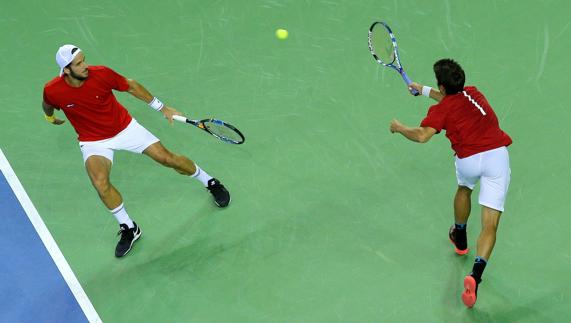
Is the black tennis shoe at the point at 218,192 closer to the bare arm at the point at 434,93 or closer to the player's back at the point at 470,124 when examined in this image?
the bare arm at the point at 434,93

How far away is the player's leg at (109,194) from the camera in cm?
724

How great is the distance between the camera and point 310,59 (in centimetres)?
923

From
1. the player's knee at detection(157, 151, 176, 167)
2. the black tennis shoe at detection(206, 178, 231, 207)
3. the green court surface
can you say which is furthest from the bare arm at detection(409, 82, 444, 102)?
the player's knee at detection(157, 151, 176, 167)

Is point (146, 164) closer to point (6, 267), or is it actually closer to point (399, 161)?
point (6, 267)

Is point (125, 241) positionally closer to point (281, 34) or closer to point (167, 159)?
point (167, 159)

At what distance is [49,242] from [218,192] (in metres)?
1.61

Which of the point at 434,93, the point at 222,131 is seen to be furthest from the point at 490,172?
the point at 222,131

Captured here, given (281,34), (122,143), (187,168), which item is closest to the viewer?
(122,143)

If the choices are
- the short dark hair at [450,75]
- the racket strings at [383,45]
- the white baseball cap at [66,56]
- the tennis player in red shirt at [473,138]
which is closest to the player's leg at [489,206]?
the tennis player in red shirt at [473,138]

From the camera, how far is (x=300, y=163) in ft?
26.6

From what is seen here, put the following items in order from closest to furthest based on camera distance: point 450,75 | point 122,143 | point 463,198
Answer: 1. point 450,75
2. point 463,198
3. point 122,143

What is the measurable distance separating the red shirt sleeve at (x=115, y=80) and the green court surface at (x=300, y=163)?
1.23m

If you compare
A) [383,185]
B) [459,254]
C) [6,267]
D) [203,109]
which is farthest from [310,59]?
[6,267]

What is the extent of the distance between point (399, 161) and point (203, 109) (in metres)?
2.20
